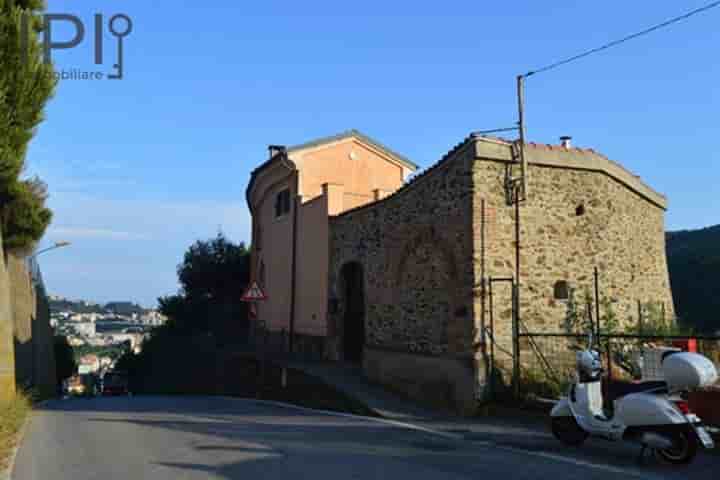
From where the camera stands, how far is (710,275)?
86.5 feet

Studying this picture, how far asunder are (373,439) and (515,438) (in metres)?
2.09

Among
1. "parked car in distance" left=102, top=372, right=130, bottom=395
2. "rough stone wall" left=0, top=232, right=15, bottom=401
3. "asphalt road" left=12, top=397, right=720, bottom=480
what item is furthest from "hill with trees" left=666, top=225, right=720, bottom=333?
"parked car in distance" left=102, top=372, right=130, bottom=395

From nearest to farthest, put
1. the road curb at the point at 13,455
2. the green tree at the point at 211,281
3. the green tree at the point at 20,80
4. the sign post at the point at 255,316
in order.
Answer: the road curb at the point at 13,455, the green tree at the point at 20,80, the sign post at the point at 255,316, the green tree at the point at 211,281

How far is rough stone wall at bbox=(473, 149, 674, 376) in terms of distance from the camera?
12.1 metres

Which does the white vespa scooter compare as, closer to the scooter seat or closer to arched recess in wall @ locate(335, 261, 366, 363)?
the scooter seat

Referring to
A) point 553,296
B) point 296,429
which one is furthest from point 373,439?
point 553,296

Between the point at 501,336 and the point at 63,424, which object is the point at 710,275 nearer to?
the point at 501,336

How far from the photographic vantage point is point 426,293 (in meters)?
13.4

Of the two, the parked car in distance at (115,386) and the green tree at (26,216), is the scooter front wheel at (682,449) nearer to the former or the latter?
the green tree at (26,216)

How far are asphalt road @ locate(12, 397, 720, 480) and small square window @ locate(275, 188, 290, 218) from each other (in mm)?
12330

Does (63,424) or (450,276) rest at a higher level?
(450,276)

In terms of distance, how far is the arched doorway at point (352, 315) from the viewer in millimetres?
17922

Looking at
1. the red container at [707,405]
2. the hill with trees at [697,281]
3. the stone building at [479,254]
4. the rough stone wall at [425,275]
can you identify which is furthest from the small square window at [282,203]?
the red container at [707,405]

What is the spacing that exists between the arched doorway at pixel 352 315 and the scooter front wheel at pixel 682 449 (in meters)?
11.0
